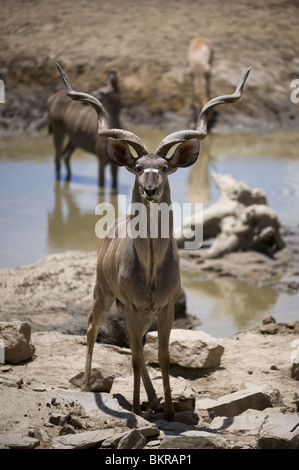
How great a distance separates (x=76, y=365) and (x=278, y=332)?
2.06m

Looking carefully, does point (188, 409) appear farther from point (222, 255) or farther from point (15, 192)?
point (15, 192)

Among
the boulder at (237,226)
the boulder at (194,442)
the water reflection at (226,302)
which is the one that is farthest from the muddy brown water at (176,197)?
the boulder at (194,442)

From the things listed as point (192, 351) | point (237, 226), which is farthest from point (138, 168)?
point (237, 226)

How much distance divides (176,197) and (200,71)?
283 inches

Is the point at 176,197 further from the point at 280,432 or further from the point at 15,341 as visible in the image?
the point at 280,432

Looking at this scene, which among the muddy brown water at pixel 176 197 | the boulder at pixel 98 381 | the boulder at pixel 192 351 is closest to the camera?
the boulder at pixel 98 381

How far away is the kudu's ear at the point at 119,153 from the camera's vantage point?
5539 mm

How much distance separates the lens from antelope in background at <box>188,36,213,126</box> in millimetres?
19516

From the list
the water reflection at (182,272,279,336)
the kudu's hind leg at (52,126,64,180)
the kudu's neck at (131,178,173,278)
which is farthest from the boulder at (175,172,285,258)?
the kudu's neck at (131,178,173,278)

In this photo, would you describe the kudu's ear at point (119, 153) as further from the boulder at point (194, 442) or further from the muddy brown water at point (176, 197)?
the muddy brown water at point (176, 197)

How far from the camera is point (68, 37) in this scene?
22.4 m

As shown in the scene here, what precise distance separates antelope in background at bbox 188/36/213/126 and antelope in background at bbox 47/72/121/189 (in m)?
5.55

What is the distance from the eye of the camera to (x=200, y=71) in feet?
64.7

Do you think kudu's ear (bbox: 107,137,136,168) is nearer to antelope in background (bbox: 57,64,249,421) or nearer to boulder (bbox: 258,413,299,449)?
antelope in background (bbox: 57,64,249,421)
